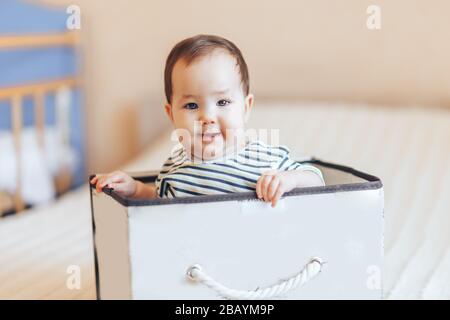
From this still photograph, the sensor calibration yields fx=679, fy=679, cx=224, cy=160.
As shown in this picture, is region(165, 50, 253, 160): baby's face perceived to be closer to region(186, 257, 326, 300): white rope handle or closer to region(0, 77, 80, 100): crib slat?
region(186, 257, 326, 300): white rope handle

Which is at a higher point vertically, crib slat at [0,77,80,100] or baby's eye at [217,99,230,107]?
baby's eye at [217,99,230,107]

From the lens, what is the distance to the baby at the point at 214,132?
69 cm

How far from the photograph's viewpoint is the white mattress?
976mm

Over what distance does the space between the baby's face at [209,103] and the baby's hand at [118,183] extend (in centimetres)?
10

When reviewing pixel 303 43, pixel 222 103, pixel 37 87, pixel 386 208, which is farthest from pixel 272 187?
pixel 37 87

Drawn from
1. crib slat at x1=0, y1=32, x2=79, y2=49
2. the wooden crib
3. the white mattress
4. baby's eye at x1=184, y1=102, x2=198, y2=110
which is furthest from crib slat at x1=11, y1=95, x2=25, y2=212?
baby's eye at x1=184, y1=102, x2=198, y2=110

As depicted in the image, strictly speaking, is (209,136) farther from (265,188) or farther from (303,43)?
(303,43)

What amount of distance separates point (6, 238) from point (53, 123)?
0.81 metres

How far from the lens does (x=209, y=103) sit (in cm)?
70

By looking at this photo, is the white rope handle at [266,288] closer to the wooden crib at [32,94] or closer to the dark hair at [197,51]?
the dark hair at [197,51]

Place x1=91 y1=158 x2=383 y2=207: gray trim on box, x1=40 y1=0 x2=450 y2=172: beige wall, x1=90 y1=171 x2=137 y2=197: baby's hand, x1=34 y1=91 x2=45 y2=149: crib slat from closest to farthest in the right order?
x1=91 y1=158 x2=383 y2=207: gray trim on box, x1=90 y1=171 x2=137 y2=197: baby's hand, x1=40 y1=0 x2=450 y2=172: beige wall, x1=34 y1=91 x2=45 y2=149: crib slat

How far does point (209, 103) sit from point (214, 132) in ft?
0.10

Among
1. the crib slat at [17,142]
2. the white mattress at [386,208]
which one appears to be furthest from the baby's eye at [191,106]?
the crib slat at [17,142]

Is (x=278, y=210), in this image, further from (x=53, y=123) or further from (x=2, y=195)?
(x=53, y=123)
